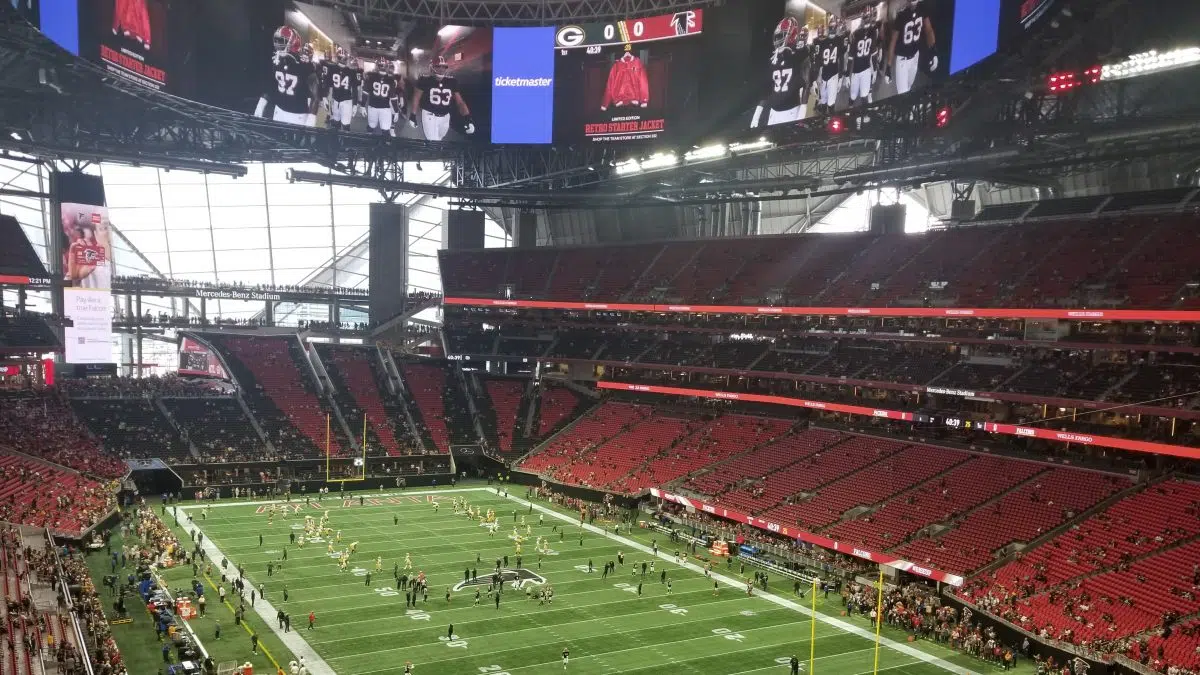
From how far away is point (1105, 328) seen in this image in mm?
41938

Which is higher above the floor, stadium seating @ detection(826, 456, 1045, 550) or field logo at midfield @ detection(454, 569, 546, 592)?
stadium seating @ detection(826, 456, 1045, 550)

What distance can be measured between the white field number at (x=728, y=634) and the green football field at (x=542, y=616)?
7 cm

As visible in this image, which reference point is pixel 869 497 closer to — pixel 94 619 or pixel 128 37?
pixel 94 619

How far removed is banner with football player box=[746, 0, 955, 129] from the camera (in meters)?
40.1

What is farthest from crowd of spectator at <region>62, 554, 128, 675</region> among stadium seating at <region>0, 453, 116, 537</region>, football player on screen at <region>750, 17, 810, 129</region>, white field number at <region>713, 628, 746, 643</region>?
football player on screen at <region>750, 17, 810, 129</region>

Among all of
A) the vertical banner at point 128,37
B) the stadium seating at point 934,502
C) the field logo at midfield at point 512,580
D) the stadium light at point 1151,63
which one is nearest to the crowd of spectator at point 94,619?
the field logo at midfield at point 512,580

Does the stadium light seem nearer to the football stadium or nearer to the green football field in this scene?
the football stadium

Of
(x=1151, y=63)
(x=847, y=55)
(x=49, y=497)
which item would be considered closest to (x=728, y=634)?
(x=1151, y=63)

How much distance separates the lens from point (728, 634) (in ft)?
103

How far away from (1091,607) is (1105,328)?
1611cm

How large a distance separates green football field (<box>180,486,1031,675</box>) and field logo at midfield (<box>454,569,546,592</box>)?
0.33 feet

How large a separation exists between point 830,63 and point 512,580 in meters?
28.4

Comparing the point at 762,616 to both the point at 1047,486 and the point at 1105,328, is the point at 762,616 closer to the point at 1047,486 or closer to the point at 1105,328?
the point at 1047,486

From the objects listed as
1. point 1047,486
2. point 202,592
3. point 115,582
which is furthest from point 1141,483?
point 115,582
